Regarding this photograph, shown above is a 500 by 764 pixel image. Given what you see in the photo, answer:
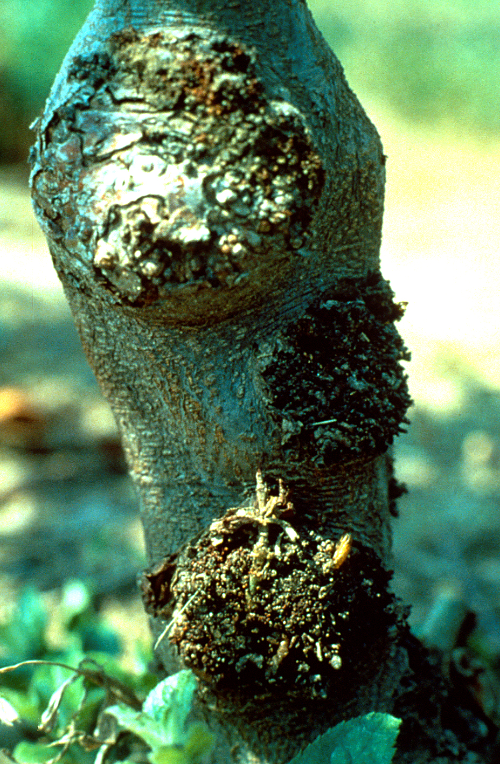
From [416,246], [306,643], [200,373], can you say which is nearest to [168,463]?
[200,373]

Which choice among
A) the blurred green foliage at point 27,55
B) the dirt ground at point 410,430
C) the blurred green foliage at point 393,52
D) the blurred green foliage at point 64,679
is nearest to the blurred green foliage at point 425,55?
the blurred green foliage at point 393,52

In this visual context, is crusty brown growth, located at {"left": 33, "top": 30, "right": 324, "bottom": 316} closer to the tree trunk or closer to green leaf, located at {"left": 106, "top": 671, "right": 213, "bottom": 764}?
→ the tree trunk

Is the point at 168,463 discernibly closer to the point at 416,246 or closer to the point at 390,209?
the point at 416,246

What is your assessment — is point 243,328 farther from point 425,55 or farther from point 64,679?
point 425,55

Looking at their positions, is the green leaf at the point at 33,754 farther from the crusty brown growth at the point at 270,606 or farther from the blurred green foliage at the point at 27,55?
the blurred green foliage at the point at 27,55

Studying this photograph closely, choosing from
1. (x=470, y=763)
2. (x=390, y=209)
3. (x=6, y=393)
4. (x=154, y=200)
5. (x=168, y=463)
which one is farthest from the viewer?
(x=390, y=209)

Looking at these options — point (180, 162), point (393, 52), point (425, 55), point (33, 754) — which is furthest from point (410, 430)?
point (393, 52)
